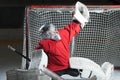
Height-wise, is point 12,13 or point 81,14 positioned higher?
point 81,14

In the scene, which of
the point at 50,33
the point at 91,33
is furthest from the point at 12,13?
the point at 50,33

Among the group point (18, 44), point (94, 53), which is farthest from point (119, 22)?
point (18, 44)

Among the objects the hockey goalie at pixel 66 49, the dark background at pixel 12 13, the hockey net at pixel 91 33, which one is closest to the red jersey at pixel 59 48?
the hockey goalie at pixel 66 49

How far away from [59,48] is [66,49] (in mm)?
123

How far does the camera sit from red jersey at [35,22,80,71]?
335 centimetres

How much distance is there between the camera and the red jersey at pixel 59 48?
3354 mm

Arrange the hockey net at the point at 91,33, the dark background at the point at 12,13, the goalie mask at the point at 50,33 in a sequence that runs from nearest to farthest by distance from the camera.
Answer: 1. the goalie mask at the point at 50,33
2. the hockey net at the point at 91,33
3. the dark background at the point at 12,13

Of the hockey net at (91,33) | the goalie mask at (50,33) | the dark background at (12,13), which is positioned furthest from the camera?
the dark background at (12,13)

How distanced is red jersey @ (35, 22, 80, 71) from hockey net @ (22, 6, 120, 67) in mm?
488

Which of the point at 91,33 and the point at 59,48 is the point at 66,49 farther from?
the point at 91,33

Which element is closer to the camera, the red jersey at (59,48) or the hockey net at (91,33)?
the red jersey at (59,48)

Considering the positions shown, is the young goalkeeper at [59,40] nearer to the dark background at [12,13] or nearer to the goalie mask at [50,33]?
the goalie mask at [50,33]

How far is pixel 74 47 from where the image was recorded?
166 inches

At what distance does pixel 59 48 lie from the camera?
133 inches
